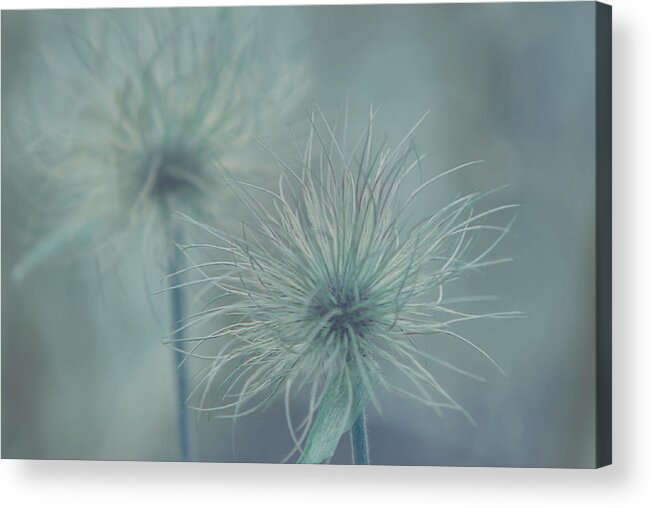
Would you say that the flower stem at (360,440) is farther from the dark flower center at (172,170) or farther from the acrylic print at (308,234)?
the dark flower center at (172,170)

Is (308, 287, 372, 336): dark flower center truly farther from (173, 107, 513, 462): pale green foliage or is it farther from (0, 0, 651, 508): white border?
(0, 0, 651, 508): white border

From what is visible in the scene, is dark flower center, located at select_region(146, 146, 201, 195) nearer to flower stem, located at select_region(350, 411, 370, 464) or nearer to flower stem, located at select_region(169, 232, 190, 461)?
flower stem, located at select_region(169, 232, 190, 461)

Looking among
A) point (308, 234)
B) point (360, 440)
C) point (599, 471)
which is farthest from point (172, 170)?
point (599, 471)

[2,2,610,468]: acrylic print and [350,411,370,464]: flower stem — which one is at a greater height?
[2,2,610,468]: acrylic print

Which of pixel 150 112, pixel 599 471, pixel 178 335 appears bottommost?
pixel 599 471

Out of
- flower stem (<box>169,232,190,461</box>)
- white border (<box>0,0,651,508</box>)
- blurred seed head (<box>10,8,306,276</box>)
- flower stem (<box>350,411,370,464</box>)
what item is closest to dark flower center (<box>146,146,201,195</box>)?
blurred seed head (<box>10,8,306,276</box>)

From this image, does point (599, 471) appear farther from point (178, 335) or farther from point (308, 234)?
point (178, 335)

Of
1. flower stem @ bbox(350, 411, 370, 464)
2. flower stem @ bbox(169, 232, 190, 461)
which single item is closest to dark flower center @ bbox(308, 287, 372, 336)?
flower stem @ bbox(350, 411, 370, 464)

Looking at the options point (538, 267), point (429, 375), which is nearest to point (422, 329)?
point (429, 375)

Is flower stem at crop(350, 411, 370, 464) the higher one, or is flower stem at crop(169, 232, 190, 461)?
flower stem at crop(169, 232, 190, 461)
